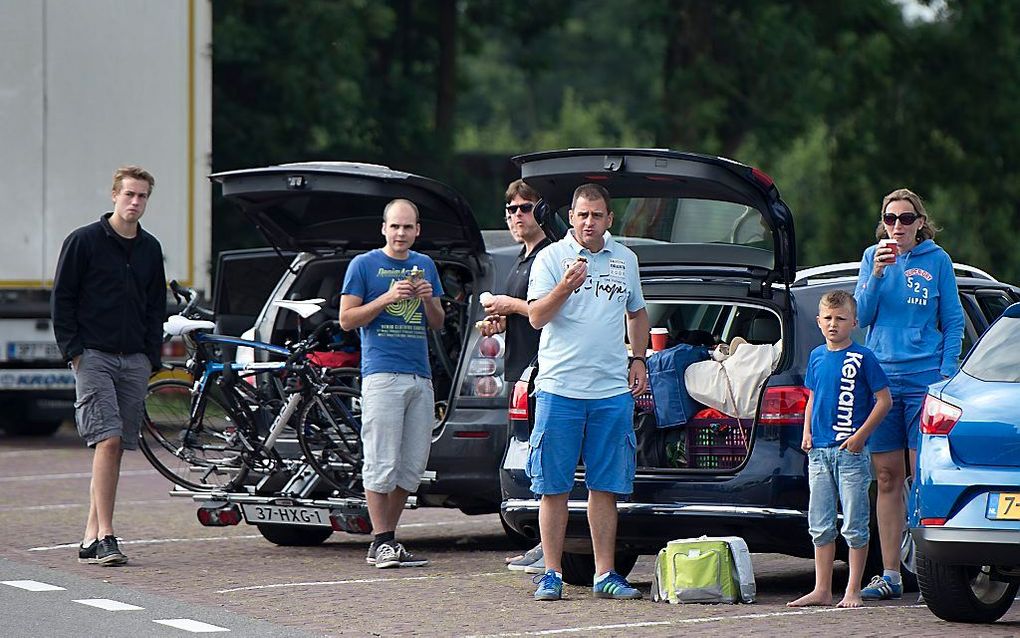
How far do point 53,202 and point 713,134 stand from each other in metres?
14.6

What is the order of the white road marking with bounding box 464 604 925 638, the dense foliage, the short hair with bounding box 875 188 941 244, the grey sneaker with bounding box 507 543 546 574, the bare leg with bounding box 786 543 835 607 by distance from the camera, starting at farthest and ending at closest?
the dense foliage, the grey sneaker with bounding box 507 543 546 574, the short hair with bounding box 875 188 941 244, the bare leg with bounding box 786 543 835 607, the white road marking with bounding box 464 604 925 638

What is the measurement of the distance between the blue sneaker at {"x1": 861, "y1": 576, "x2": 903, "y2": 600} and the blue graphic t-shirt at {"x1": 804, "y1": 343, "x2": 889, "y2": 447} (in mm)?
786

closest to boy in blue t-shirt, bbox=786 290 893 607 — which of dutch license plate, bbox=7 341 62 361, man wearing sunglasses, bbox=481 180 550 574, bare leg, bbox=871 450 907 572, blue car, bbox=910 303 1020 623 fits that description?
bare leg, bbox=871 450 907 572

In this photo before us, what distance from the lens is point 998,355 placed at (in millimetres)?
8391

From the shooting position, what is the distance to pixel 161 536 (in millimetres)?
11945

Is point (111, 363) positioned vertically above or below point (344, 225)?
below

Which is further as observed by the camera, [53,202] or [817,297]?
[53,202]

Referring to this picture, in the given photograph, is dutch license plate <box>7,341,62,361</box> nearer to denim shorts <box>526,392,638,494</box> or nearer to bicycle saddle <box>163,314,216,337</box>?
bicycle saddle <box>163,314,216,337</box>

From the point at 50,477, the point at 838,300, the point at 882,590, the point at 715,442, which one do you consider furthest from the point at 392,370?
the point at 50,477

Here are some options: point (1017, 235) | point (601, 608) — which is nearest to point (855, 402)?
point (601, 608)

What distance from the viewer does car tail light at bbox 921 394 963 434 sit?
26.9ft

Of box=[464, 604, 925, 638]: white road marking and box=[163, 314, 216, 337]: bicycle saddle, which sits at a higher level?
box=[163, 314, 216, 337]: bicycle saddle

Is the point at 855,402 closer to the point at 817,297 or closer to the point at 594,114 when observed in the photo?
the point at 817,297

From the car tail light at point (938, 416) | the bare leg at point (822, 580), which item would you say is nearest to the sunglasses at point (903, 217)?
the car tail light at point (938, 416)
